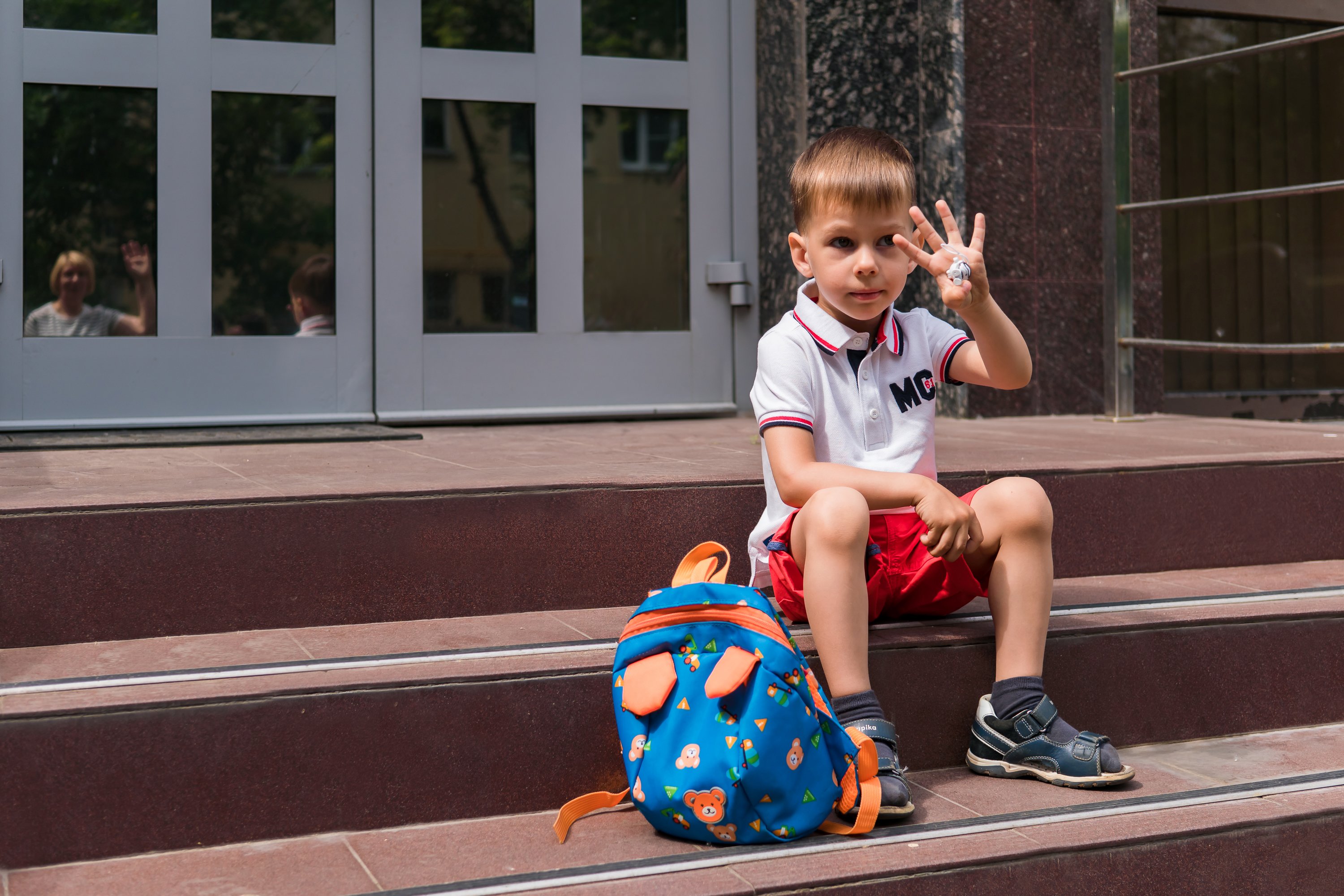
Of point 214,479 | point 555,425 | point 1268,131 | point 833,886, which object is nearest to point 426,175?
point 555,425

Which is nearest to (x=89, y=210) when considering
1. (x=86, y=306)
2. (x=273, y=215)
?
(x=86, y=306)

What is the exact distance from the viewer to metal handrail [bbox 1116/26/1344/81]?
3.54 meters

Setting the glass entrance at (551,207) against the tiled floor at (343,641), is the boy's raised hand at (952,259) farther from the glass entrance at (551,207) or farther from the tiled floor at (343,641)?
the glass entrance at (551,207)

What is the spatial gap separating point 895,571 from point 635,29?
2717 millimetres

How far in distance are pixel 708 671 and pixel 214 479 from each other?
1301 millimetres

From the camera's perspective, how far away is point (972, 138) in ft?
14.1

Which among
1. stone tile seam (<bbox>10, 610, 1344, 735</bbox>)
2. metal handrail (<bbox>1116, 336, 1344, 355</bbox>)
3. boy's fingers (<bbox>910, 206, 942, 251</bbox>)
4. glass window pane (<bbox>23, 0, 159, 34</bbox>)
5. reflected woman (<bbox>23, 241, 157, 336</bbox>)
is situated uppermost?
glass window pane (<bbox>23, 0, 159, 34</bbox>)

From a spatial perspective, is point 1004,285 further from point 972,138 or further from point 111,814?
point 111,814

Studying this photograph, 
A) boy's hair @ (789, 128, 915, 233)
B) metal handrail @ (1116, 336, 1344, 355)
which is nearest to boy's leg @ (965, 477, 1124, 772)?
boy's hair @ (789, 128, 915, 233)

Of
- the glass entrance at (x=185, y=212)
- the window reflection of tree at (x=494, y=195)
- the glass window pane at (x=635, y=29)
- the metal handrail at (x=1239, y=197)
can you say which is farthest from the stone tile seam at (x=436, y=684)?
the glass window pane at (x=635, y=29)

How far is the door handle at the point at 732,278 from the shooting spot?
14.6 feet

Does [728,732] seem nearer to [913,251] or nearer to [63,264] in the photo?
[913,251]

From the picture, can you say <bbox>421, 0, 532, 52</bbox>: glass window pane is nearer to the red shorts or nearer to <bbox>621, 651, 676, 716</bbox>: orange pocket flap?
the red shorts

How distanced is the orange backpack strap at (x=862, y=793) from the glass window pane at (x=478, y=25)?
9.78 feet
